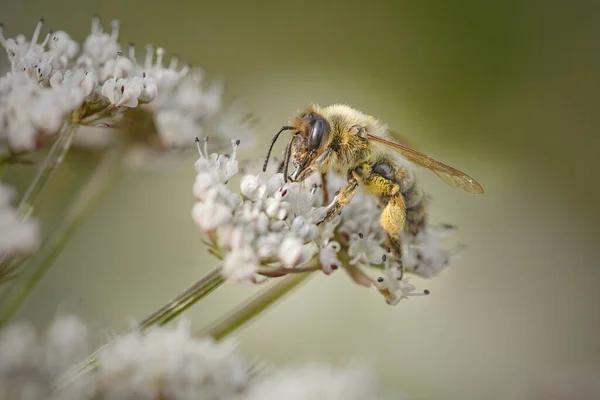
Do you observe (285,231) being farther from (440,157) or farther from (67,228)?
(440,157)

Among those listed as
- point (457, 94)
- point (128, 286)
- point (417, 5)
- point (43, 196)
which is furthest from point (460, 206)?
point (43, 196)

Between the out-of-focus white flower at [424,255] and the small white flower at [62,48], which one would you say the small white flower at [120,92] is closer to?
the small white flower at [62,48]

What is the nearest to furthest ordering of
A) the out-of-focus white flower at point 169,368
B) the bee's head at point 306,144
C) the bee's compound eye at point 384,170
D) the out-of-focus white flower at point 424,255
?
the out-of-focus white flower at point 169,368
the bee's head at point 306,144
the bee's compound eye at point 384,170
the out-of-focus white flower at point 424,255

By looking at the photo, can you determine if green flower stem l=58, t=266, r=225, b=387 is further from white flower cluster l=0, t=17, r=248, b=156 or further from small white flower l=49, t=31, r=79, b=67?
small white flower l=49, t=31, r=79, b=67

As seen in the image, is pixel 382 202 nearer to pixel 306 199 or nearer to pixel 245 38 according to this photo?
pixel 306 199

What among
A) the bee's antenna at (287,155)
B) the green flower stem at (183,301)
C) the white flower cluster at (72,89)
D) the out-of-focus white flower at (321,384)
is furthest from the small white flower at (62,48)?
the out-of-focus white flower at (321,384)

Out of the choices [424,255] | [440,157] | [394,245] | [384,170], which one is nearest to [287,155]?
[384,170]
